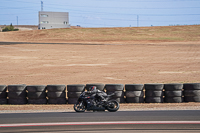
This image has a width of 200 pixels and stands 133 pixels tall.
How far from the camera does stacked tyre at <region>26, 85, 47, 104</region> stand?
520 inches

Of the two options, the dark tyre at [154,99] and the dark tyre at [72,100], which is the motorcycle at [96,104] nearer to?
the dark tyre at [72,100]

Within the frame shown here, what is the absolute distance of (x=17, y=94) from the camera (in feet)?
43.6

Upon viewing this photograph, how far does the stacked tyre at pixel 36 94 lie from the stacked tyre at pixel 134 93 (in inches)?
146

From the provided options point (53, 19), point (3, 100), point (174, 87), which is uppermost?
point (53, 19)

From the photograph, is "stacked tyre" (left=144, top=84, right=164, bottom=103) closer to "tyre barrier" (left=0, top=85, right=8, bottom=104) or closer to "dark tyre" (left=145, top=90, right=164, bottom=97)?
"dark tyre" (left=145, top=90, right=164, bottom=97)

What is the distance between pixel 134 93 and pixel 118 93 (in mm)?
712

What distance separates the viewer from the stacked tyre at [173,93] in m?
13.2

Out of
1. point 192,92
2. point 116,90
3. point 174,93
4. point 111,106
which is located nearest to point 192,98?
point 192,92

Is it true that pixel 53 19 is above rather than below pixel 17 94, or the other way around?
above

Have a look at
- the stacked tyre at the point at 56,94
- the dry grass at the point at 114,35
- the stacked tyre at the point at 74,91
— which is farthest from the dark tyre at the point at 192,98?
the dry grass at the point at 114,35

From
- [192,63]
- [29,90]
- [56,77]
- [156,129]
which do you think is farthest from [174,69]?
[156,129]

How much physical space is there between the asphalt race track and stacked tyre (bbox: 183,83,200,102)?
260 cm

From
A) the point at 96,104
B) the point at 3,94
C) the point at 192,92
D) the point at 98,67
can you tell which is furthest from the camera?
the point at 98,67

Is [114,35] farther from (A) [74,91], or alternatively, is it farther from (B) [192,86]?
(A) [74,91]
